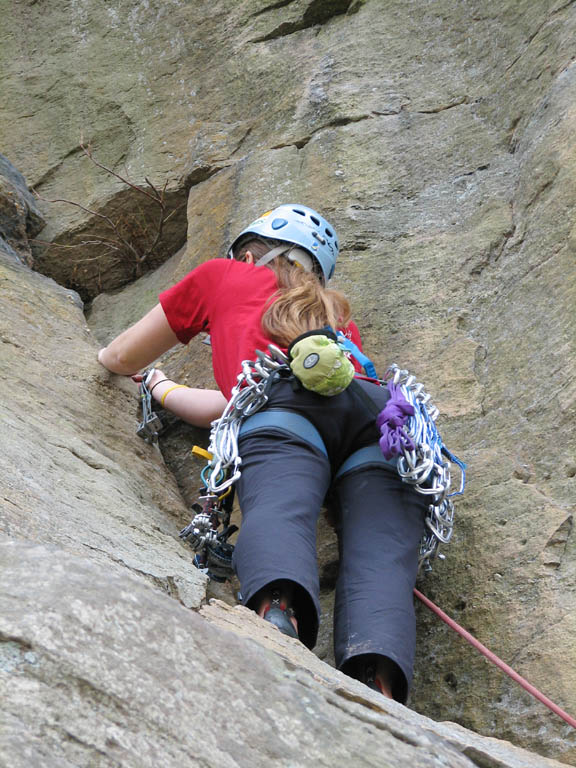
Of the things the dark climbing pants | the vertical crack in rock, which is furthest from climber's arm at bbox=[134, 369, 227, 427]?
the vertical crack in rock

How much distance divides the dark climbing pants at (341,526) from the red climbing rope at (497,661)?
213 millimetres

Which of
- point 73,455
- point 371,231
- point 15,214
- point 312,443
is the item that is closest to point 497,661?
point 312,443

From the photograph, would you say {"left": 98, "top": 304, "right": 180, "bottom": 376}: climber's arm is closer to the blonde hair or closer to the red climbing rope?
the blonde hair

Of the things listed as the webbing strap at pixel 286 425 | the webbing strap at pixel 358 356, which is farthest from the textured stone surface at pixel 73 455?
the webbing strap at pixel 358 356

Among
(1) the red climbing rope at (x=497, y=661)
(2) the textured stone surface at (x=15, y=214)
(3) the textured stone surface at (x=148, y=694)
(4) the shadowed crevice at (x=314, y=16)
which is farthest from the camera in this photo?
(4) the shadowed crevice at (x=314, y=16)

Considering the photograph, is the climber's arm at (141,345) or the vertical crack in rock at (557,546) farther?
the climber's arm at (141,345)

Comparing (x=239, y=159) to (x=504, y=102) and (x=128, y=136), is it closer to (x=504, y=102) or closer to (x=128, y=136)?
(x=128, y=136)

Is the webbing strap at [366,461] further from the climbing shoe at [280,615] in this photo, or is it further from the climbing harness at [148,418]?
the climbing harness at [148,418]

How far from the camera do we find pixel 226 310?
348 cm

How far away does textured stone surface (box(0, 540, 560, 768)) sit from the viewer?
1.48 meters

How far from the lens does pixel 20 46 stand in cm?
641

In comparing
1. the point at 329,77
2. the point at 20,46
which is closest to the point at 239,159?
the point at 329,77

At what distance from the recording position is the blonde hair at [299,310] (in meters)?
3.23

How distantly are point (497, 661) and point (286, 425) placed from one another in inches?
33.8
